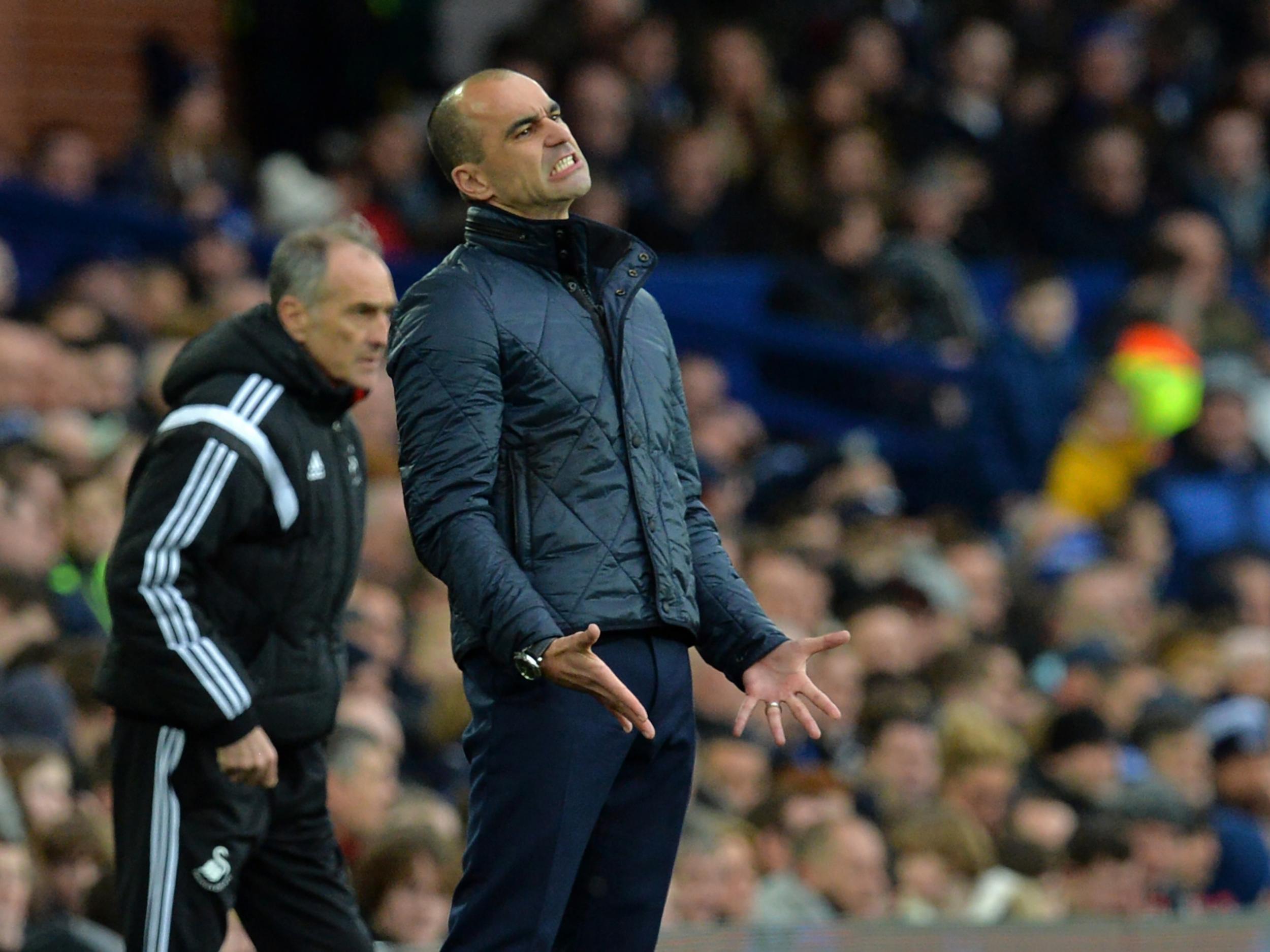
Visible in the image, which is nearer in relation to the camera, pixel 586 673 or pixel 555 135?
pixel 586 673

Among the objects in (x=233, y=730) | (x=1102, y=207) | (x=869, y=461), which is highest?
(x=1102, y=207)

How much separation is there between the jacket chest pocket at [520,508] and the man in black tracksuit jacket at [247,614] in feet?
3.11

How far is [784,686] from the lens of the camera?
11.8ft

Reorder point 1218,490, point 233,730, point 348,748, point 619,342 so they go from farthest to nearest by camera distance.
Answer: point 1218,490 < point 348,748 < point 233,730 < point 619,342

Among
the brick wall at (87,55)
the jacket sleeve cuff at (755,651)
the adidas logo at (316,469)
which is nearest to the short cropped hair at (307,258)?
the adidas logo at (316,469)

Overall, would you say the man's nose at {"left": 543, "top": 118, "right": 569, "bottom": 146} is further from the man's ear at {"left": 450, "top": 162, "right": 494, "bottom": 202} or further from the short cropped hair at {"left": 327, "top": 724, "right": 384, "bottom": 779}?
the short cropped hair at {"left": 327, "top": 724, "right": 384, "bottom": 779}

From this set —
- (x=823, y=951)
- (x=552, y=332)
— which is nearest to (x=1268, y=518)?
(x=823, y=951)

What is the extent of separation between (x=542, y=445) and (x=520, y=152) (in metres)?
0.47

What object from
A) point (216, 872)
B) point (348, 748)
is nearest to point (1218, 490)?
point (348, 748)

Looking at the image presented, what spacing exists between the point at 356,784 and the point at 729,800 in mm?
1556

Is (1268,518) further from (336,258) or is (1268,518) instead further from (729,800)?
(336,258)

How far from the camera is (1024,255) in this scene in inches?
475

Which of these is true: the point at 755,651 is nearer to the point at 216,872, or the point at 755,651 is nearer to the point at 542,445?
the point at 542,445

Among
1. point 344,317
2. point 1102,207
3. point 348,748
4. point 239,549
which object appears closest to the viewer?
point 239,549
